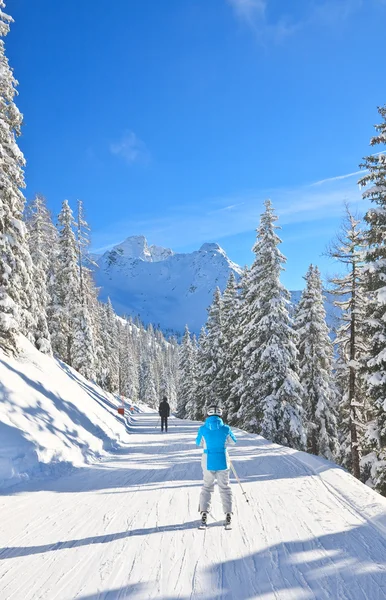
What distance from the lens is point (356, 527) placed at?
20.2ft

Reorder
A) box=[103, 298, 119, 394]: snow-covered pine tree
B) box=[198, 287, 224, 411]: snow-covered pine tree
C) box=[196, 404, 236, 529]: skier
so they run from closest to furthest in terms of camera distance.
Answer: box=[196, 404, 236, 529]: skier → box=[198, 287, 224, 411]: snow-covered pine tree → box=[103, 298, 119, 394]: snow-covered pine tree

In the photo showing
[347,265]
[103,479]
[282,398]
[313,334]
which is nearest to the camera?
[103,479]

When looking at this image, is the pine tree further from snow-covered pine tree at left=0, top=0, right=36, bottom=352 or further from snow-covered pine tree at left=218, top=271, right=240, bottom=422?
snow-covered pine tree at left=218, top=271, right=240, bottom=422

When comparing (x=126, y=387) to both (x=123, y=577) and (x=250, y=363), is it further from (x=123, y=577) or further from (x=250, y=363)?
(x=123, y=577)

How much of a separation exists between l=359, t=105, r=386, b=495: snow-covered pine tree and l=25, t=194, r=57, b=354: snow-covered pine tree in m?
18.8

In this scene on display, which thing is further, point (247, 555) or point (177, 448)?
point (177, 448)

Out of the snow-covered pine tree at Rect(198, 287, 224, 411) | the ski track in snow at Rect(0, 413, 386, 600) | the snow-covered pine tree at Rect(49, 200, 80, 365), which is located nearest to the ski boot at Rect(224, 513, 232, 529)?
the ski track in snow at Rect(0, 413, 386, 600)

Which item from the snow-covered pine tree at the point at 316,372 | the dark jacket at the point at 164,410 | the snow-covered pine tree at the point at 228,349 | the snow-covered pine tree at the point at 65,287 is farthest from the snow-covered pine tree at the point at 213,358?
the snow-covered pine tree at the point at 65,287

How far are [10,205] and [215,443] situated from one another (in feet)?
42.5

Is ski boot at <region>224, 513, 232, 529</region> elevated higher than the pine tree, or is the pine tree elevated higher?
the pine tree

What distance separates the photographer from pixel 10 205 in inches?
606

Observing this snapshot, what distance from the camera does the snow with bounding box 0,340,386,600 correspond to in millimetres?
4438

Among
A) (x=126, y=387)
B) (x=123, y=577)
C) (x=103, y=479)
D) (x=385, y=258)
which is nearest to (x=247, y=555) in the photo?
(x=123, y=577)

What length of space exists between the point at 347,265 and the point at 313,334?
28.3ft
